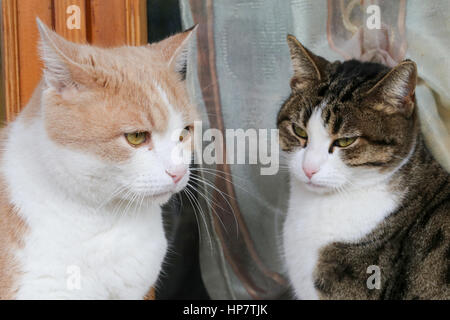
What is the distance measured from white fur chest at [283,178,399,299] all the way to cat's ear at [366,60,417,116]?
221mm

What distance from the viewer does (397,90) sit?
1.19 meters

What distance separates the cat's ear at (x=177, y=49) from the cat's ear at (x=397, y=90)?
50 cm

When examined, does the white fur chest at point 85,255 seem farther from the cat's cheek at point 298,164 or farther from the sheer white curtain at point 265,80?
the sheer white curtain at point 265,80

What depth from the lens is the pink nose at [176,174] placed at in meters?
1.08

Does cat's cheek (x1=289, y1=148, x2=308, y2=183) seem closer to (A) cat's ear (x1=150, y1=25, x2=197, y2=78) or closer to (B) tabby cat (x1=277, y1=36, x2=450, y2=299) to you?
(B) tabby cat (x1=277, y1=36, x2=450, y2=299)

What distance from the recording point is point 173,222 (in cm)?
173

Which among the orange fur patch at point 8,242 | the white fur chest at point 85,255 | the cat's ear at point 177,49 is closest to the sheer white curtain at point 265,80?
the cat's ear at point 177,49

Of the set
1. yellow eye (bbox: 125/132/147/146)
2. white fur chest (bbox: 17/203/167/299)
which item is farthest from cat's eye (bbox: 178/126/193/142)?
white fur chest (bbox: 17/203/167/299)

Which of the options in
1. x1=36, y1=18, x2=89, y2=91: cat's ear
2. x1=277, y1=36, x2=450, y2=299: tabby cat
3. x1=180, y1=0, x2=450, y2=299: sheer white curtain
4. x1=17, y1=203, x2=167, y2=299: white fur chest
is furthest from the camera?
x1=180, y1=0, x2=450, y2=299: sheer white curtain

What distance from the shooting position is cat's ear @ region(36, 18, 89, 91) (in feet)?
3.26

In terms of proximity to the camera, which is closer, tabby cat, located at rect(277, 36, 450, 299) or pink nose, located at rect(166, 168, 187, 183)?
pink nose, located at rect(166, 168, 187, 183)

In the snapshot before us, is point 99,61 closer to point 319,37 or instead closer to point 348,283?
point 319,37
